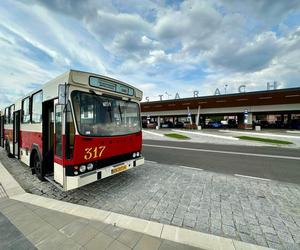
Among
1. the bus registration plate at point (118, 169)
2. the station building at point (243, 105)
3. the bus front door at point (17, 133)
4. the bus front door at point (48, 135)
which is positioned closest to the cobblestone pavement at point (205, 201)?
the bus registration plate at point (118, 169)

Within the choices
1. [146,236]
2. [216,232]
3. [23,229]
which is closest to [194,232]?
[216,232]

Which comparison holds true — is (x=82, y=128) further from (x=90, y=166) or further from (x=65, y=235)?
(x=65, y=235)

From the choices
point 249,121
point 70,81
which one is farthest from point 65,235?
point 249,121

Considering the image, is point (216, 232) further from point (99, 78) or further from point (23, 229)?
point (99, 78)

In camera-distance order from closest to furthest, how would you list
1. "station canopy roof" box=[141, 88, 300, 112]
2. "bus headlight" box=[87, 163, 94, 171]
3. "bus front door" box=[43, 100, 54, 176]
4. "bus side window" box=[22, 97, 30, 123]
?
"bus headlight" box=[87, 163, 94, 171] → "bus front door" box=[43, 100, 54, 176] → "bus side window" box=[22, 97, 30, 123] → "station canopy roof" box=[141, 88, 300, 112]

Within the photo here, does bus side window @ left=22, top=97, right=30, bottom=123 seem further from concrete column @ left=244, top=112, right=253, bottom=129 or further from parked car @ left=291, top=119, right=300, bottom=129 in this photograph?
parked car @ left=291, top=119, right=300, bottom=129

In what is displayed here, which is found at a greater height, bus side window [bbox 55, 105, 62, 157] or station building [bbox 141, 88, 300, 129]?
station building [bbox 141, 88, 300, 129]

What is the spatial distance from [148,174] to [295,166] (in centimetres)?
662

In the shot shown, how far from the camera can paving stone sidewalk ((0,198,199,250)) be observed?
7.55 ft

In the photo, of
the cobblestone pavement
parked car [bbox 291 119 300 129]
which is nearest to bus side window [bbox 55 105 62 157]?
the cobblestone pavement

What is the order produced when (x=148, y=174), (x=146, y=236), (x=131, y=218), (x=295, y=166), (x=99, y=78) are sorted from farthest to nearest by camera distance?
(x=295, y=166)
(x=148, y=174)
(x=99, y=78)
(x=131, y=218)
(x=146, y=236)

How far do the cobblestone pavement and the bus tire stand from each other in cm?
28

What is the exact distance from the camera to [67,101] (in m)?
3.18

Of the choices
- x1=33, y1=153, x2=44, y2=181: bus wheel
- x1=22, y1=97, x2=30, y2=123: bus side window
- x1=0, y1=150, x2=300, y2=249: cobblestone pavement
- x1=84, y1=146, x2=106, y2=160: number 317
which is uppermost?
x1=22, y1=97, x2=30, y2=123: bus side window
